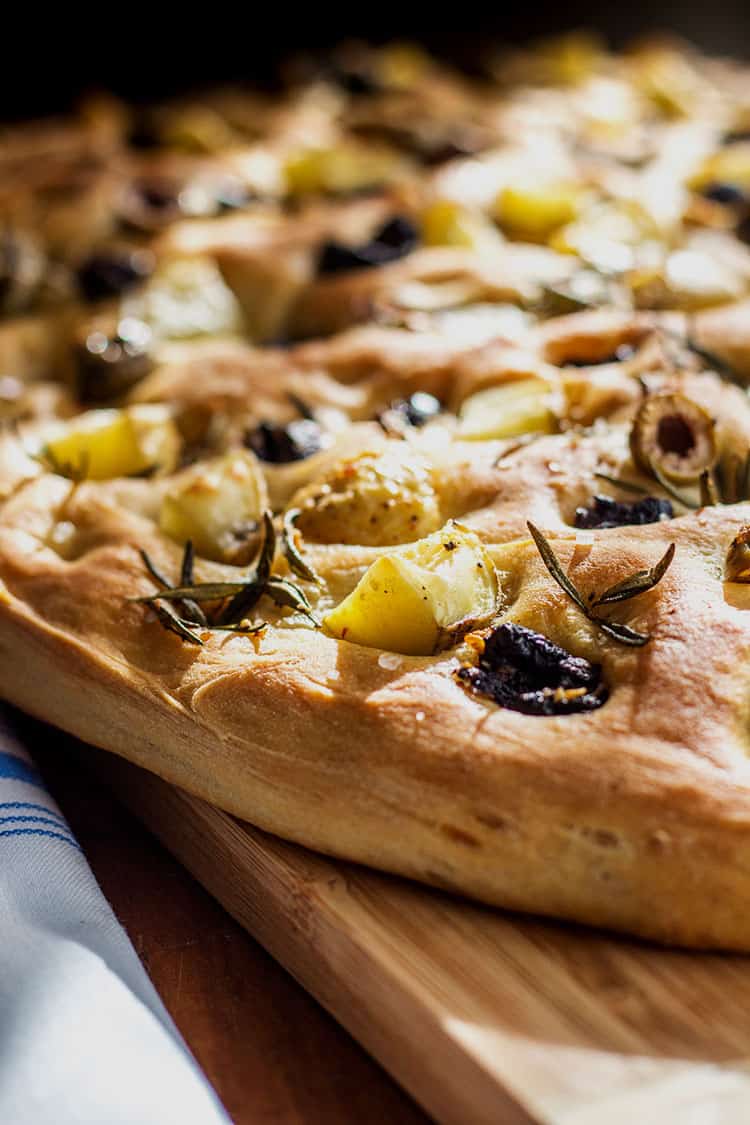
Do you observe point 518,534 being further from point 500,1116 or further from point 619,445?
point 500,1116

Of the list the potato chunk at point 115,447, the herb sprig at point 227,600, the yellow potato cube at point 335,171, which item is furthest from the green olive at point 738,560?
the yellow potato cube at point 335,171

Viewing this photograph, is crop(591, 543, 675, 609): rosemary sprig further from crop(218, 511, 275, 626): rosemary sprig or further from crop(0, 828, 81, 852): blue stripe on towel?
crop(0, 828, 81, 852): blue stripe on towel

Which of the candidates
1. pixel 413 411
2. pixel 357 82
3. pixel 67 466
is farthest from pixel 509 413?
pixel 357 82

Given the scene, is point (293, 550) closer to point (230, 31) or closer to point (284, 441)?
point (284, 441)

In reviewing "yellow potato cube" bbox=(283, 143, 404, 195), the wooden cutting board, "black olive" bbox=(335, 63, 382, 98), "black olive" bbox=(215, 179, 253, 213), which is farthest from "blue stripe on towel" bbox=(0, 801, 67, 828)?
"black olive" bbox=(335, 63, 382, 98)

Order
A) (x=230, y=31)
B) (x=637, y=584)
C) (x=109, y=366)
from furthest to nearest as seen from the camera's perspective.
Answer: (x=230, y=31)
(x=109, y=366)
(x=637, y=584)

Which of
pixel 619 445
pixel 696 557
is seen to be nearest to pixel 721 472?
pixel 619 445

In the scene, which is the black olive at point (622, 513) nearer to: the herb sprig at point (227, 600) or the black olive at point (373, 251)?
the herb sprig at point (227, 600)
